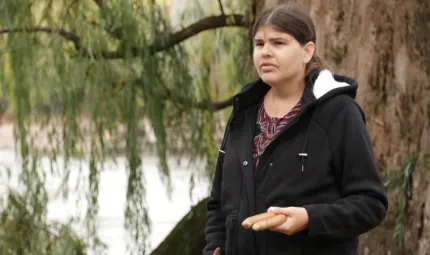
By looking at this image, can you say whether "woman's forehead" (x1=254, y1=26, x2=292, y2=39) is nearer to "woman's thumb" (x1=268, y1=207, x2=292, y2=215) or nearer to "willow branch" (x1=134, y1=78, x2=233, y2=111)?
"woman's thumb" (x1=268, y1=207, x2=292, y2=215)

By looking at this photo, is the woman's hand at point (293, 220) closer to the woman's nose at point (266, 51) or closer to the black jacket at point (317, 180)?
the black jacket at point (317, 180)

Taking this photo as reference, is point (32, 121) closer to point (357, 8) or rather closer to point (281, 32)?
point (357, 8)

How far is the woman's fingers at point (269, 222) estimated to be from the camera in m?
1.93

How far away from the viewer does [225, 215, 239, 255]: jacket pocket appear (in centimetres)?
221

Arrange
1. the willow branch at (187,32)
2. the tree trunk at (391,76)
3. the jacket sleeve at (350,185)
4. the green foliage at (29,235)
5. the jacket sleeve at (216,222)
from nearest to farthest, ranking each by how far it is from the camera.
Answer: the jacket sleeve at (350,185)
the jacket sleeve at (216,222)
the tree trunk at (391,76)
the green foliage at (29,235)
the willow branch at (187,32)

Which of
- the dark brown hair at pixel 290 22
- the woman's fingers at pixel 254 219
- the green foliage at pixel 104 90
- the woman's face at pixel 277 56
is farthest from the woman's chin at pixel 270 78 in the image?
the green foliage at pixel 104 90

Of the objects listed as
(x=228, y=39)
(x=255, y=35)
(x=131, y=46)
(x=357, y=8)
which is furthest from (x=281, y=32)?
(x=228, y=39)

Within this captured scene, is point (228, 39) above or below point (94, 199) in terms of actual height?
above

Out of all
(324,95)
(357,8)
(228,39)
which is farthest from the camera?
(228,39)

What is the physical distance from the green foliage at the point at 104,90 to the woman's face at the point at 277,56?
8.69 feet

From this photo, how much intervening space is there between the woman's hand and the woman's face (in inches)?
12.6

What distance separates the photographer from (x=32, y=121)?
508cm

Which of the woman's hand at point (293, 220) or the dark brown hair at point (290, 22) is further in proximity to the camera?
the dark brown hair at point (290, 22)

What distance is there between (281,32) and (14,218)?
2.94 meters
